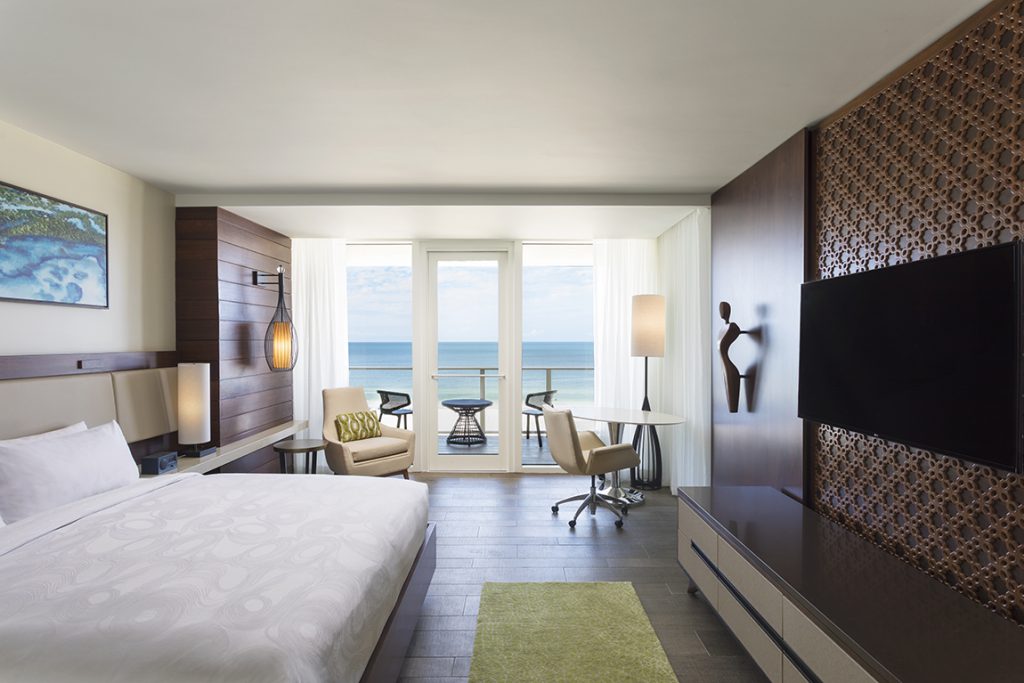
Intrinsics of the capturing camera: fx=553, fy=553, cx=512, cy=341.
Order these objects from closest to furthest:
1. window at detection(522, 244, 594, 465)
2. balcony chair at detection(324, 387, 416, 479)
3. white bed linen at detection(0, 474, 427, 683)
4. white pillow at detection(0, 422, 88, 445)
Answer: white bed linen at detection(0, 474, 427, 683), white pillow at detection(0, 422, 88, 445), balcony chair at detection(324, 387, 416, 479), window at detection(522, 244, 594, 465)

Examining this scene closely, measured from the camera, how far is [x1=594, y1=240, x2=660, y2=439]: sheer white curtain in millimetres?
5652

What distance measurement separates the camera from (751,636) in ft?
7.10

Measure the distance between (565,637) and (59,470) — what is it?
2.44 m

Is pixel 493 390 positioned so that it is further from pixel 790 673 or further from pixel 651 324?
pixel 790 673

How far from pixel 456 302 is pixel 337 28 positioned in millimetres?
3777

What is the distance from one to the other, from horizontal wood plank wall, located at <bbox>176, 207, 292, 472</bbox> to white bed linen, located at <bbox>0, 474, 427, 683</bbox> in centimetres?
170

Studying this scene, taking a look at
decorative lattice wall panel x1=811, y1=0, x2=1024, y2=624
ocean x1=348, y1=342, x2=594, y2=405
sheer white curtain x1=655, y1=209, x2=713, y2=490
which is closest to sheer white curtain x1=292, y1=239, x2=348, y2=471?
ocean x1=348, y1=342, x2=594, y2=405

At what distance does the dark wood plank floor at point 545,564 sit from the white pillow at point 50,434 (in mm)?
2026

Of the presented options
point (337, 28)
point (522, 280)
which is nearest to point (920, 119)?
point (337, 28)

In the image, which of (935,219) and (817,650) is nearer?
(817,650)

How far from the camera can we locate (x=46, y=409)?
293cm

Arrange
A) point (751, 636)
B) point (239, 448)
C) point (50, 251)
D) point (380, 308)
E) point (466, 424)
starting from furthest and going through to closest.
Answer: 1. point (380, 308)
2. point (466, 424)
3. point (239, 448)
4. point (50, 251)
5. point (751, 636)

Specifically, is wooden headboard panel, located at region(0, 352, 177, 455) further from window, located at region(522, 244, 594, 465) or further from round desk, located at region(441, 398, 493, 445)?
window, located at region(522, 244, 594, 465)

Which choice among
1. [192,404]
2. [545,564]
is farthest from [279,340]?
[545,564]
